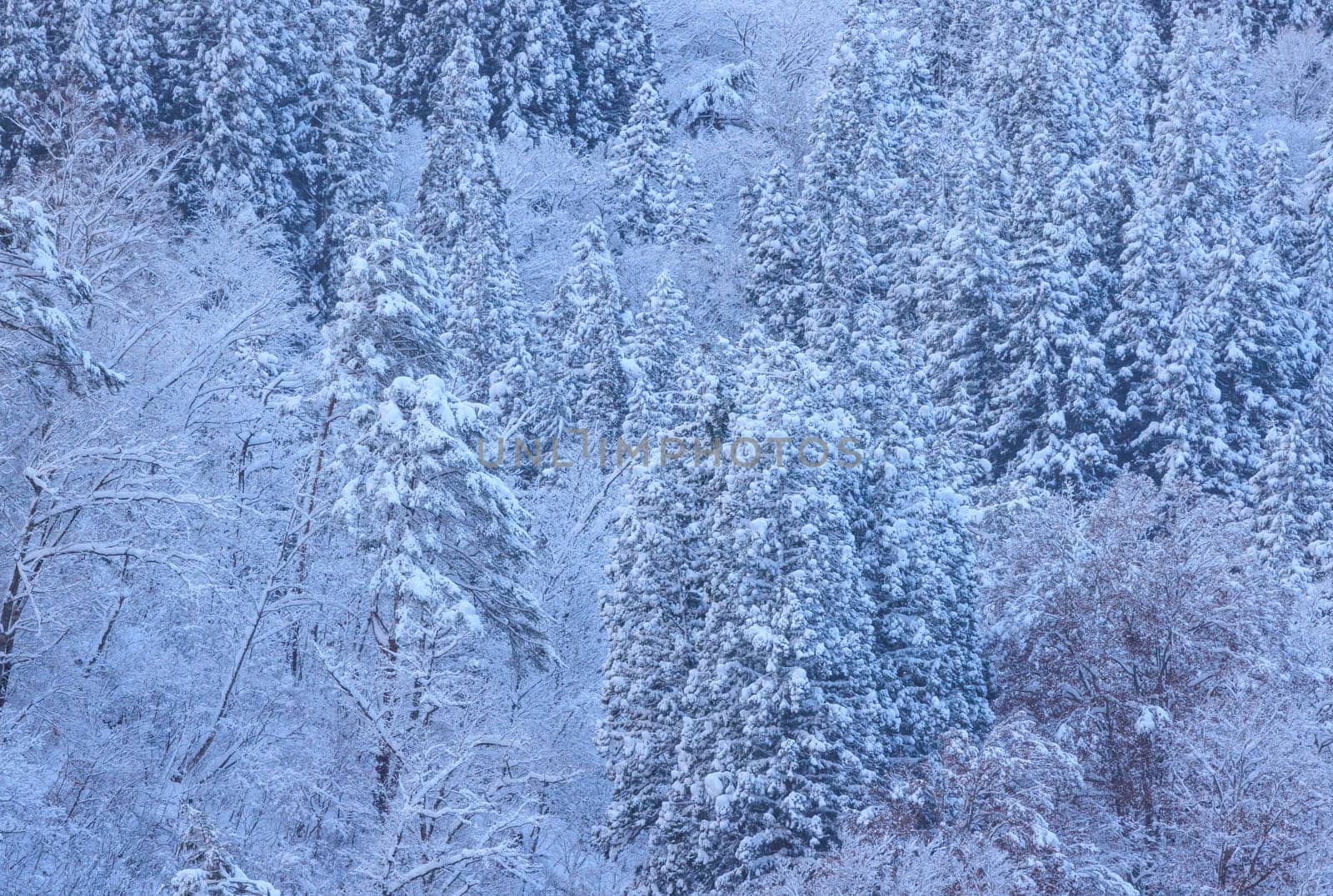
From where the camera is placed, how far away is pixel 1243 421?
134 feet

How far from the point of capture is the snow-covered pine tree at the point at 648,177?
50.1 meters

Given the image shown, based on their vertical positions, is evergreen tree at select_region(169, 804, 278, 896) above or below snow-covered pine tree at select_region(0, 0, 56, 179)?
below

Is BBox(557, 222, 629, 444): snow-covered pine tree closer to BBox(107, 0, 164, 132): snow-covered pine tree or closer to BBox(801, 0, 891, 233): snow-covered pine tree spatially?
BBox(801, 0, 891, 233): snow-covered pine tree

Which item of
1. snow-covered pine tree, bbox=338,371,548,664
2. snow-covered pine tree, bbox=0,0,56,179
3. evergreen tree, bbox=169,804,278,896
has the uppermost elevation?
snow-covered pine tree, bbox=0,0,56,179

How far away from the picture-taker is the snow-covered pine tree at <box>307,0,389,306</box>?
142 ft

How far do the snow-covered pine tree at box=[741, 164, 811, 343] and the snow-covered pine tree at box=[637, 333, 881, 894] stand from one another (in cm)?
1864

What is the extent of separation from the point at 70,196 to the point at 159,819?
→ 13480 millimetres

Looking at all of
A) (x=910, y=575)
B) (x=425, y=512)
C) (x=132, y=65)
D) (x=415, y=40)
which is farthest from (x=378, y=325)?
(x=415, y=40)

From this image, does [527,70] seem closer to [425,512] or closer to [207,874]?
[425,512]

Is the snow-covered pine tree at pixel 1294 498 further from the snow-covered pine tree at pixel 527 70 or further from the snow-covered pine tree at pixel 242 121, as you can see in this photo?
the snow-covered pine tree at pixel 242 121

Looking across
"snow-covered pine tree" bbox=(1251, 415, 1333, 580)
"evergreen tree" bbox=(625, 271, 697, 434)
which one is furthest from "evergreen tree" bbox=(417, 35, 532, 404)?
"snow-covered pine tree" bbox=(1251, 415, 1333, 580)

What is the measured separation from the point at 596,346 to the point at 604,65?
67.3 feet

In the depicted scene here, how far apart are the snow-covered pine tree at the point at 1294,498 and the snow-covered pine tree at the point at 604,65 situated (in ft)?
96.9

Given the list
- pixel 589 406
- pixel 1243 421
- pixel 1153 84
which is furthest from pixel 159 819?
pixel 1153 84
